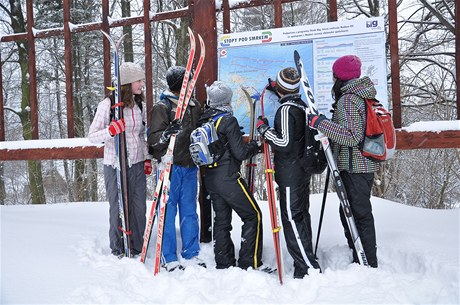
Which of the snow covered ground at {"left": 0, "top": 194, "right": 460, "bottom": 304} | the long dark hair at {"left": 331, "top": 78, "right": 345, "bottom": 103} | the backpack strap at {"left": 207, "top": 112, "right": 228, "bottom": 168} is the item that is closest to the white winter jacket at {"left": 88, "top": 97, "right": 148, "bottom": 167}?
the backpack strap at {"left": 207, "top": 112, "right": 228, "bottom": 168}

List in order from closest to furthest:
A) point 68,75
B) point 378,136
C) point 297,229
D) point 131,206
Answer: point 378,136, point 297,229, point 131,206, point 68,75

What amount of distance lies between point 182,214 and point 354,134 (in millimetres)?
1593

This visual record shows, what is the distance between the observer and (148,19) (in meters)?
4.30

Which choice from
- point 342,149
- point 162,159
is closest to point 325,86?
point 342,149

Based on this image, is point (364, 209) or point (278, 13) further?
point (278, 13)

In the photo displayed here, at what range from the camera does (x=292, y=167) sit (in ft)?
10.5

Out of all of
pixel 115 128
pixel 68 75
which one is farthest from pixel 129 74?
pixel 68 75

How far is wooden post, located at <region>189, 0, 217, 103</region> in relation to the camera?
4.00 meters

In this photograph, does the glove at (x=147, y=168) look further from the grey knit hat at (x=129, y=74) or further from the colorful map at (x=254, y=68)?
the colorful map at (x=254, y=68)

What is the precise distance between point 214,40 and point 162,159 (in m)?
1.34

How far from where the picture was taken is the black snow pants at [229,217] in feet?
11.0

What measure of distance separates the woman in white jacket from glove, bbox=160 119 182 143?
0.36m

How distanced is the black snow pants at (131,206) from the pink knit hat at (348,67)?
1868 millimetres

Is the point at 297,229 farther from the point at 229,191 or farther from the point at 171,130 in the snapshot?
the point at 171,130
